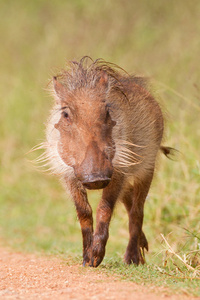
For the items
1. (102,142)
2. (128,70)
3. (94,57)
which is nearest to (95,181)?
(102,142)

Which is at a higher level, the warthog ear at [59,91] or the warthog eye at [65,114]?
the warthog ear at [59,91]

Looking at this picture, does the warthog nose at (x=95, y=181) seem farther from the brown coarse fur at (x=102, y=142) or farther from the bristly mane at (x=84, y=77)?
the bristly mane at (x=84, y=77)

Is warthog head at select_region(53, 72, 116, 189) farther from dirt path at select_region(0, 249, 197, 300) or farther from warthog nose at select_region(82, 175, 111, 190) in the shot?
dirt path at select_region(0, 249, 197, 300)

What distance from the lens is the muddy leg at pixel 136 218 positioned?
5082 mm

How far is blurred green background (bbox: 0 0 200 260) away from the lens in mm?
6410

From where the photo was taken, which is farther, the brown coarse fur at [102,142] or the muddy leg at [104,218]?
the muddy leg at [104,218]

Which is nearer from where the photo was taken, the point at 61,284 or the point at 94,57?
the point at 61,284

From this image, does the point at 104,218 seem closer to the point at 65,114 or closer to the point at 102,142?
the point at 102,142

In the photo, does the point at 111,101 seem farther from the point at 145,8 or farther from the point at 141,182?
the point at 145,8

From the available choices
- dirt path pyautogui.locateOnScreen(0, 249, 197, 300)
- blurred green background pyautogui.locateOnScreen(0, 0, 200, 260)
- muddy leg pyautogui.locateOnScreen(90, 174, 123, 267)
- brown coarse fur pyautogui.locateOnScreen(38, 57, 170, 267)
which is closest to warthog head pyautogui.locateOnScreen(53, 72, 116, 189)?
brown coarse fur pyautogui.locateOnScreen(38, 57, 170, 267)

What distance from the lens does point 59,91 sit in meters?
4.80

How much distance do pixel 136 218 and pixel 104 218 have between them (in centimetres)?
82

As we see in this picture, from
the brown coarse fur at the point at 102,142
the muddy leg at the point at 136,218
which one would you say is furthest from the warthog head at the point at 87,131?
the muddy leg at the point at 136,218

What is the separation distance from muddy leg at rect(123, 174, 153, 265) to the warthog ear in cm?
122
